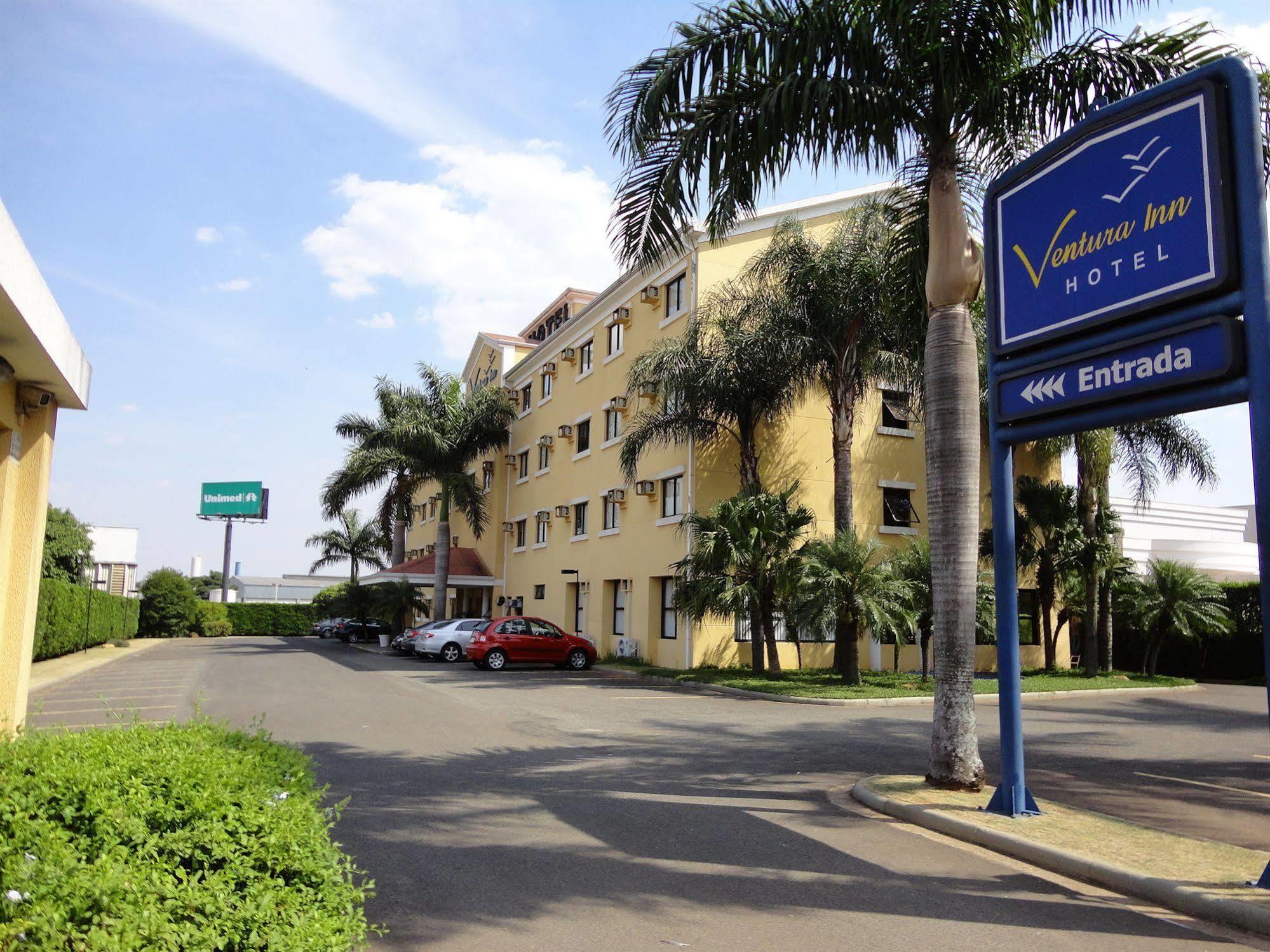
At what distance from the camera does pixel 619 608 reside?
31.2 metres

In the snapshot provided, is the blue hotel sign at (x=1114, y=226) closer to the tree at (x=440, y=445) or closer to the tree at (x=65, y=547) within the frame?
the tree at (x=440, y=445)

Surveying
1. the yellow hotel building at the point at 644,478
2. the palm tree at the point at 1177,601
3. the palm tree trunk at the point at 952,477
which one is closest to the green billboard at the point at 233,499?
the yellow hotel building at the point at 644,478

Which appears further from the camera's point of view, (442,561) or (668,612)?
(442,561)

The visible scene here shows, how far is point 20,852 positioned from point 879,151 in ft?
31.2

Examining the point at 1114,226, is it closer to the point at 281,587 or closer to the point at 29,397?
the point at 29,397

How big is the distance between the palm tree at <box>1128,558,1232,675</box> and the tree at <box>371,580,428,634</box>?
27.7m

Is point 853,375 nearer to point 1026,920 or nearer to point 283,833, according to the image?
point 1026,920

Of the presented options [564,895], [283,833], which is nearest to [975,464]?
[564,895]

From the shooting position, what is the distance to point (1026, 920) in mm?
5547

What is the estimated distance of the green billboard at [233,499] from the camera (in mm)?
82500

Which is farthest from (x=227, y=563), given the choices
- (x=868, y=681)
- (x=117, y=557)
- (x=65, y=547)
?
(x=868, y=681)

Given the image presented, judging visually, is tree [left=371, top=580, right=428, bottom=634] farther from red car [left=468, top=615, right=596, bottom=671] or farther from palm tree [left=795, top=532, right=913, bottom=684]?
palm tree [left=795, top=532, right=913, bottom=684]

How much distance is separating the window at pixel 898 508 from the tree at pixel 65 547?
30.5m

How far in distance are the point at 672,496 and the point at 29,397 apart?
66.2 feet
